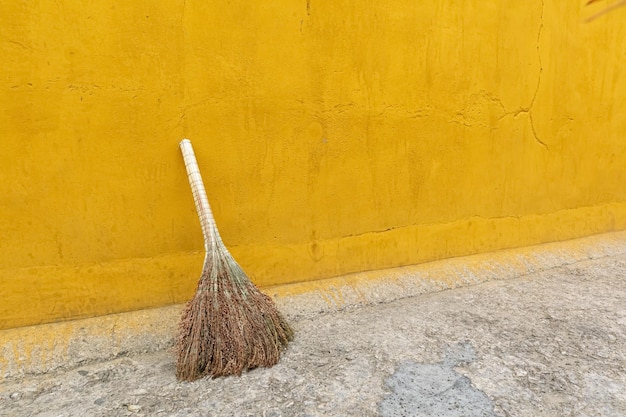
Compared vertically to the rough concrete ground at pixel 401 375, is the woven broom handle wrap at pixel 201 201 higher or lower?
higher

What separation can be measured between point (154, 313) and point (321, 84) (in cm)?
158

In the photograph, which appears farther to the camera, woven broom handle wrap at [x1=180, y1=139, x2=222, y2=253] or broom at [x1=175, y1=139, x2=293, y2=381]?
woven broom handle wrap at [x1=180, y1=139, x2=222, y2=253]

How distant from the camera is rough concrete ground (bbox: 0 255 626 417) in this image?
186cm

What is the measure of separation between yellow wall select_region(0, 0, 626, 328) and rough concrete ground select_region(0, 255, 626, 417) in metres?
0.40

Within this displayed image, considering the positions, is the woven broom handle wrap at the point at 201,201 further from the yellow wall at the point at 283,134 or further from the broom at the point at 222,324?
the yellow wall at the point at 283,134

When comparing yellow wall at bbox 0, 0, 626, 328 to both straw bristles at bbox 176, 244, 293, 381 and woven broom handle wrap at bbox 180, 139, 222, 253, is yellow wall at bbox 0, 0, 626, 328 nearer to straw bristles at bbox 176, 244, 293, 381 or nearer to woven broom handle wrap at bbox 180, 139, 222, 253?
woven broom handle wrap at bbox 180, 139, 222, 253

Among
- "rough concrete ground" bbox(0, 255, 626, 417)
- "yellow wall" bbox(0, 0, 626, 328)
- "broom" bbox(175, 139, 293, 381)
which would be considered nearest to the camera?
"rough concrete ground" bbox(0, 255, 626, 417)

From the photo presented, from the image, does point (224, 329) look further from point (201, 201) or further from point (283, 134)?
point (283, 134)

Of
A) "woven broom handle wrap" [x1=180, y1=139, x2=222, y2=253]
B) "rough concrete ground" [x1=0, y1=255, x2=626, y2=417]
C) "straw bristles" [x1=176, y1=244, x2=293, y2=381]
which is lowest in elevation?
"rough concrete ground" [x1=0, y1=255, x2=626, y2=417]

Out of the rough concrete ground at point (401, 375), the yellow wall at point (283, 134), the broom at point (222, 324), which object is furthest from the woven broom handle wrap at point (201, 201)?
the rough concrete ground at point (401, 375)

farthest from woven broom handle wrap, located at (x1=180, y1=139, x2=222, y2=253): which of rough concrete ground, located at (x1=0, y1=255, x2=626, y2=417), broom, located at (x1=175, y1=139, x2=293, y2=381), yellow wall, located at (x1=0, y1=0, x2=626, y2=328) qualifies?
rough concrete ground, located at (x1=0, y1=255, x2=626, y2=417)

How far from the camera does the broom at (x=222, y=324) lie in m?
2.02

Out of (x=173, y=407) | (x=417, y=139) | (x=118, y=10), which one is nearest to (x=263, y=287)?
(x=173, y=407)

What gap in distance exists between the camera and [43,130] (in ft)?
7.00
